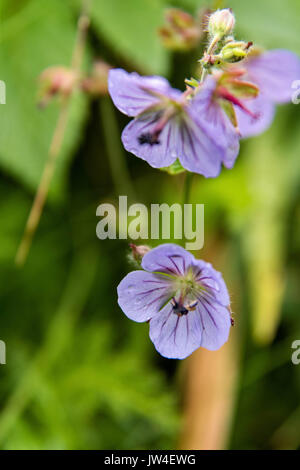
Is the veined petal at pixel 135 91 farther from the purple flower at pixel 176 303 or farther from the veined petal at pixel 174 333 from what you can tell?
the veined petal at pixel 174 333

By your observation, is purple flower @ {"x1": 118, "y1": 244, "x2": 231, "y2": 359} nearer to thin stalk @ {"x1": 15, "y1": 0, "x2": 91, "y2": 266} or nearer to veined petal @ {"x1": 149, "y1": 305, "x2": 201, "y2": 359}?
veined petal @ {"x1": 149, "y1": 305, "x2": 201, "y2": 359}

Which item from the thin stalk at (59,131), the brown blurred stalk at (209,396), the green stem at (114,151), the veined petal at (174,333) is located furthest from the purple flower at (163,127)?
the brown blurred stalk at (209,396)

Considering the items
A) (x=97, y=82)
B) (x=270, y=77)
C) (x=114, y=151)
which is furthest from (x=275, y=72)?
(x=114, y=151)

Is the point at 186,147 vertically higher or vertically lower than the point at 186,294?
higher

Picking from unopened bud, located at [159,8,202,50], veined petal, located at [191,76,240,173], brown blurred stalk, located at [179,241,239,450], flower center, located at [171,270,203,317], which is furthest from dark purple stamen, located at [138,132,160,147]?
brown blurred stalk, located at [179,241,239,450]

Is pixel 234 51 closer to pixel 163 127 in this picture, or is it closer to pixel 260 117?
pixel 163 127

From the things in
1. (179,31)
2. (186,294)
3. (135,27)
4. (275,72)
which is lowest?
(186,294)

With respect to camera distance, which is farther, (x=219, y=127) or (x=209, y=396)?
(x=209, y=396)
